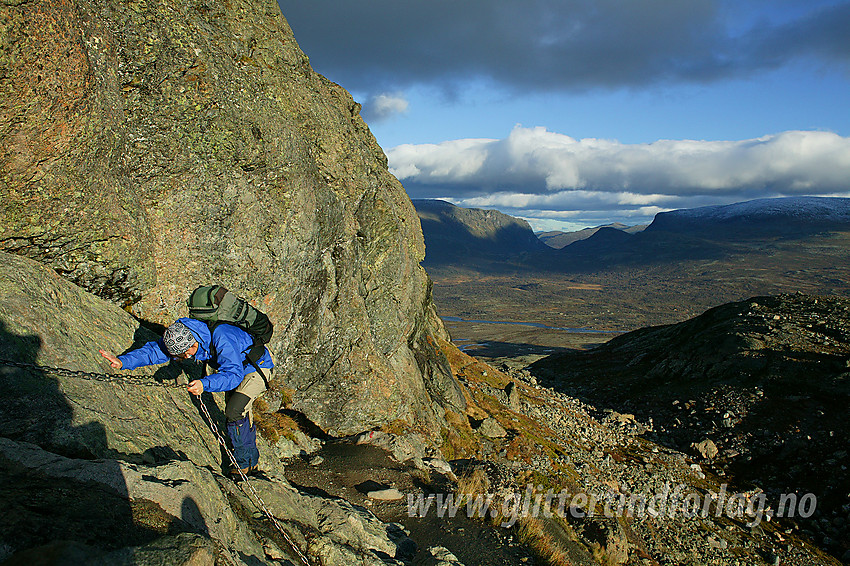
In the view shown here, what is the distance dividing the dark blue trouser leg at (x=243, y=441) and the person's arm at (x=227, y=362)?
1.34 meters

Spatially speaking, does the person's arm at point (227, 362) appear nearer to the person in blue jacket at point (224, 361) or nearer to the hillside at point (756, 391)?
the person in blue jacket at point (224, 361)

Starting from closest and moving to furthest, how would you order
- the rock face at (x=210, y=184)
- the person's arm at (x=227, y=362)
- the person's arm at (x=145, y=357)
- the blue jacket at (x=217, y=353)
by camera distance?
the person's arm at (x=145, y=357) → the blue jacket at (x=217, y=353) → the person's arm at (x=227, y=362) → the rock face at (x=210, y=184)

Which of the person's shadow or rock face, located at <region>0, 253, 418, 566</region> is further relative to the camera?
rock face, located at <region>0, 253, 418, 566</region>

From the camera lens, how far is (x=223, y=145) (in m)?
14.5

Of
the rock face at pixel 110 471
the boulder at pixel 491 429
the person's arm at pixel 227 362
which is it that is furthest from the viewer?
the boulder at pixel 491 429

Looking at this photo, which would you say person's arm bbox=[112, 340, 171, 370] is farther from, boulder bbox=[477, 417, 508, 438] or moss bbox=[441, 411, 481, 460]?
boulder bbox=[477, 417, 508, 438]

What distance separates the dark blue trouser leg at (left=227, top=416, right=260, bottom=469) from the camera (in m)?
9.97

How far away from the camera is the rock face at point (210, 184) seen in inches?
408

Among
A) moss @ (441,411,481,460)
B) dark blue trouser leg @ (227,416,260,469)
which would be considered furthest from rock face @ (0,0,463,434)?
dark blue trouser leg @ (227,416,260,469)

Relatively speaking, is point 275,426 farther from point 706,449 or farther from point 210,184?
point 706,449

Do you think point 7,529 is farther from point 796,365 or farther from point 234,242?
point 796,365

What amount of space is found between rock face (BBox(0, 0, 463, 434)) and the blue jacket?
4.17 metres

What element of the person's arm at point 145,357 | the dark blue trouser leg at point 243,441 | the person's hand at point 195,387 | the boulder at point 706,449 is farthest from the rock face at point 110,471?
the boulder at point 706,449

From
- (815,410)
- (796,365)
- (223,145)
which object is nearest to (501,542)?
(223,145)
